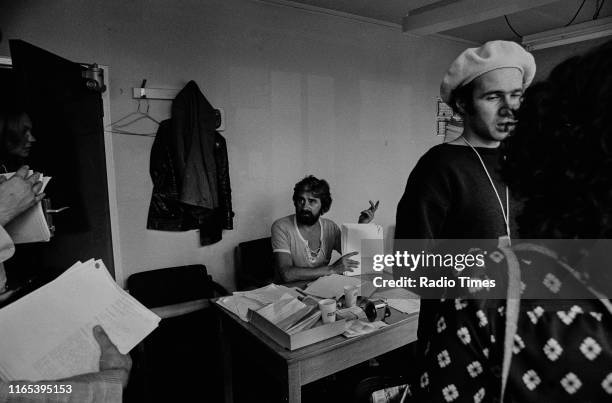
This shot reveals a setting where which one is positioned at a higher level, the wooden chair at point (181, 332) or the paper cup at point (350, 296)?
the paper cup at point (350, 296)

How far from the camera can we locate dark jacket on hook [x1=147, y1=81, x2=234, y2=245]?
2.84 metres

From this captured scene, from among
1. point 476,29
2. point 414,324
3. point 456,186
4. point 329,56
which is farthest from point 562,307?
point 476,29

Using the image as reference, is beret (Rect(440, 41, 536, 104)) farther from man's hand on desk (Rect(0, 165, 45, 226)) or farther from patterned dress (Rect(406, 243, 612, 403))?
man's hand on desk (Rect(0, 165, 45, 226))

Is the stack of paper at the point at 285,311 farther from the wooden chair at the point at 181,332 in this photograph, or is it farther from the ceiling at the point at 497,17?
the ceiling at the point at 497,17

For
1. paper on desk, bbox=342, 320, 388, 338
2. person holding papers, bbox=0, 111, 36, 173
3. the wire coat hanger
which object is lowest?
paper on desk, bbox=342, 320, 388, 338

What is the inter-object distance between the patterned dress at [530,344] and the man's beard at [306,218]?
78.6 inches

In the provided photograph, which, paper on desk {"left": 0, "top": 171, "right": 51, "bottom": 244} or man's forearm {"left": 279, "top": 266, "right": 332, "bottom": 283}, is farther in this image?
man's forearm {"left": 279, "top": 266, "right": 332, "bottom": 283}

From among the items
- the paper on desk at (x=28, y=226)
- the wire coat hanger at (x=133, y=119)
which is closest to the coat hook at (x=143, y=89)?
the wire coat hanger at (x=133, y=119)

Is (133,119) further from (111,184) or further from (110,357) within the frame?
(110,357)

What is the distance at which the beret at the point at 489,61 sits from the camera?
130 centimetres

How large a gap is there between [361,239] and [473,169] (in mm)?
1048

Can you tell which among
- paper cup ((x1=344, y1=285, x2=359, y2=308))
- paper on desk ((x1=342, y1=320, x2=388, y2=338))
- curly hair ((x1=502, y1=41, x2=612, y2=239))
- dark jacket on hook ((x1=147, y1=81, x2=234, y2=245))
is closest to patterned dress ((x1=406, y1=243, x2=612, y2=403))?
curly hair ((x1=502, y1=41, x2=612, y2=239))

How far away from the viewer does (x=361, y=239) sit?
225cm

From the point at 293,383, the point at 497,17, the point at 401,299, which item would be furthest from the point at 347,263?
the point at 497,17
